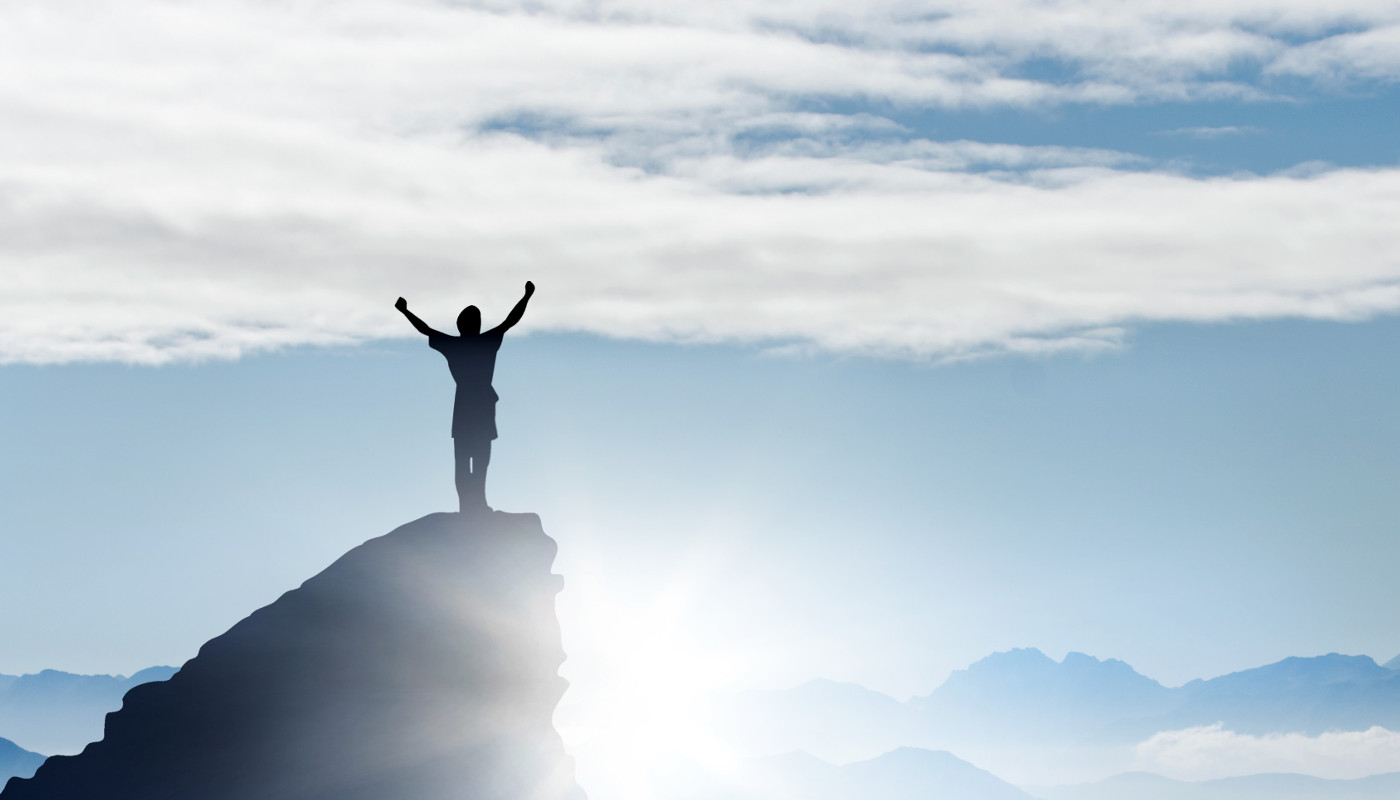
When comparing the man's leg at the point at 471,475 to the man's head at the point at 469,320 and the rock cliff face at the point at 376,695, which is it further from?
A: the man's head at the point at 469,320

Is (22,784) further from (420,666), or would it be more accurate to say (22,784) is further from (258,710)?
(420,666)

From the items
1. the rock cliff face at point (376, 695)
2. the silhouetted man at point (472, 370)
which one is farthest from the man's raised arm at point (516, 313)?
the rock cliff face at point (376, 695)

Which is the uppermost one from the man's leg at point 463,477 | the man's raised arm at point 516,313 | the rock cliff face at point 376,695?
the man's raised arm at point 516,313

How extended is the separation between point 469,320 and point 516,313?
1.07 metres

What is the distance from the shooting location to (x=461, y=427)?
3127cm

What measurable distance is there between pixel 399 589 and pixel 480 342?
588 cm

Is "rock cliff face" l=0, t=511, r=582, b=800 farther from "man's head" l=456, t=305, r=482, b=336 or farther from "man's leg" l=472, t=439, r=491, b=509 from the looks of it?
"man's head" l=456, t=305, r=482, b=336

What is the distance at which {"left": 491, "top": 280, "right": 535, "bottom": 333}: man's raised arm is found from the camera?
30.8 m

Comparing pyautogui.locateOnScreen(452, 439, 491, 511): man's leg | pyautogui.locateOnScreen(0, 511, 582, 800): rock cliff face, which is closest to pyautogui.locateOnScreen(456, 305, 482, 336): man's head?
pyautogui.locateOnScreen(452, 439, 491, 511): man's leg

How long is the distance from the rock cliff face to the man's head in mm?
4340

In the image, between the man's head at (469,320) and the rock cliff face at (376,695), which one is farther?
the man's head at (469,320)

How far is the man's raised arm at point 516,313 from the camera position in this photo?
30.8m

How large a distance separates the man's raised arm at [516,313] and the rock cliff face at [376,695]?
4496mm

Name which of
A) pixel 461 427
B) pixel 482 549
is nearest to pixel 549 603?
pixel 482 549
